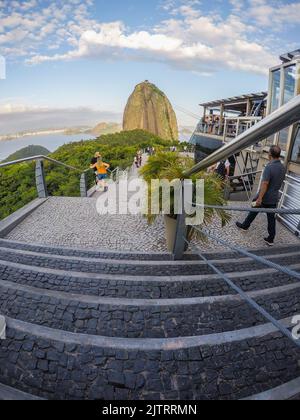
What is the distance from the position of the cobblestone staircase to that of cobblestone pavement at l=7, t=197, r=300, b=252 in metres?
1.06

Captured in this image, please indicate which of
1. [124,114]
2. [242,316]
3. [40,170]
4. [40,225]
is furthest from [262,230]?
[124,114]

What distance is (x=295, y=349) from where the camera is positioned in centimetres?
162

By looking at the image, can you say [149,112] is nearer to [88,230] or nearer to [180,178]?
[88,230]

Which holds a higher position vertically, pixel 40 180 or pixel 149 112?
pixel 149 112

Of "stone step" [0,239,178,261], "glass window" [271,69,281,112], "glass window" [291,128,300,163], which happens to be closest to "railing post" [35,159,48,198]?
"stone step" [0,239,178,261]

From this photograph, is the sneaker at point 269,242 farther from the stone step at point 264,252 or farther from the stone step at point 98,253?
the stone step at point 98,253

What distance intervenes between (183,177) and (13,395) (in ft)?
7.86

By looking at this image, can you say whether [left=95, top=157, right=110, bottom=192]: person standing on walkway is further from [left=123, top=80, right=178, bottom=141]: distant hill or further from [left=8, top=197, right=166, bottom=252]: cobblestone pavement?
[left=123, top=80, right=178, bottom=141]: distant hill

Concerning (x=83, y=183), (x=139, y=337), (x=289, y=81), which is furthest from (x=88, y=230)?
(x=289, y=81)

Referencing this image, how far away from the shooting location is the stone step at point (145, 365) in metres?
1.38

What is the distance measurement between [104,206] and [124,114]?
91.3 m

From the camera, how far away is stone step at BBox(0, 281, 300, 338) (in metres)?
1.82

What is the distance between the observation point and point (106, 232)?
13.5ft
